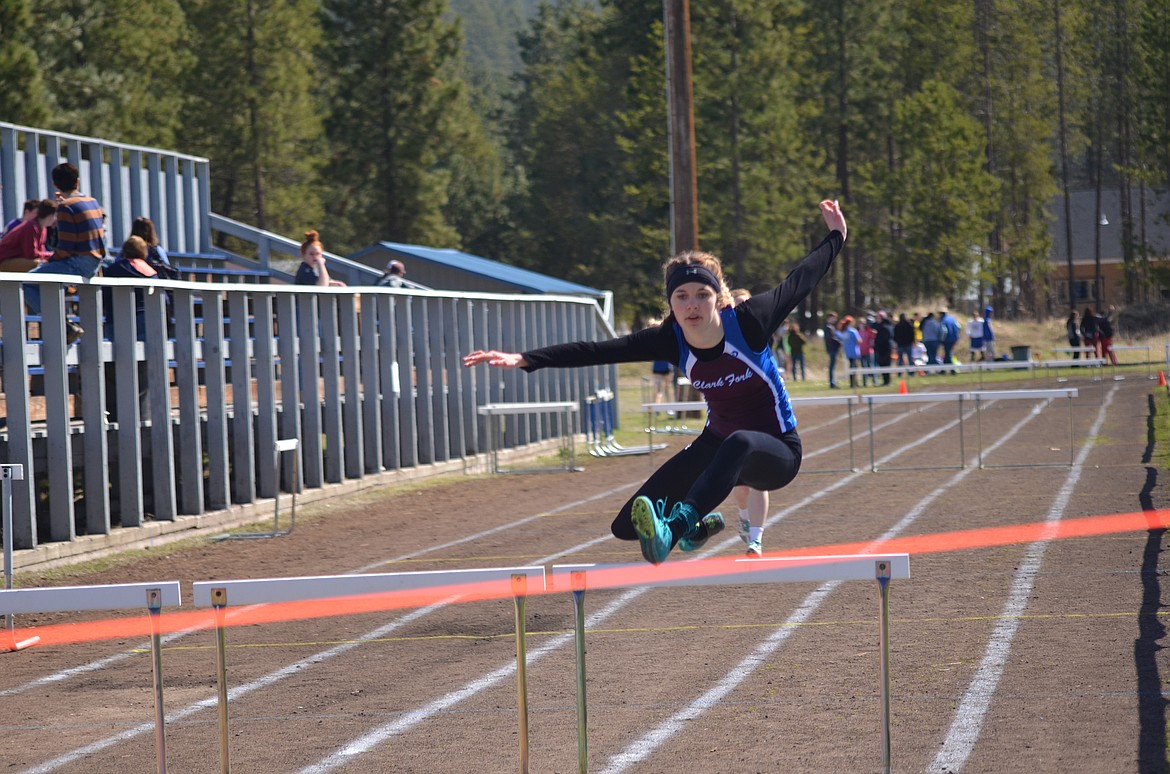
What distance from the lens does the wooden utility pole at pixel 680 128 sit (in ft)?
94.2

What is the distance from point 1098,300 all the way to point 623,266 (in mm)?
29311

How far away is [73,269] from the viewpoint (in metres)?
14.6

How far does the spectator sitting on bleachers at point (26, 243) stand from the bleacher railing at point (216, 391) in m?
0.57

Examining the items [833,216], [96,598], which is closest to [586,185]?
[833,216]

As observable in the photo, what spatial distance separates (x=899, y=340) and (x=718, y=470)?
42524 millimetres

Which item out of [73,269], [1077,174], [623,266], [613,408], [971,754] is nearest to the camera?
[971,754]

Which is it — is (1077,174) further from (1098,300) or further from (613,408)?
(613,408)

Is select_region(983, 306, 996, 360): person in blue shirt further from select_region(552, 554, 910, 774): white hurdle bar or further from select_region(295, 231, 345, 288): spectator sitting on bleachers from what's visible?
select_region(552, 554, 910, 774): white hurdle bar

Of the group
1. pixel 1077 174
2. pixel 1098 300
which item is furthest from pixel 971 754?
pixel 1077 174

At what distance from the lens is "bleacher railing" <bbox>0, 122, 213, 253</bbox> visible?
19.8 metres

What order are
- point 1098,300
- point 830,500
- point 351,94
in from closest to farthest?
point 830,500 < point 351,94 < point 1098,300

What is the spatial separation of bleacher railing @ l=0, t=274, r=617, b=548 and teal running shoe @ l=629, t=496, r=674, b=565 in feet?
27.0

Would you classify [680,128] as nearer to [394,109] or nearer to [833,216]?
[833,216]

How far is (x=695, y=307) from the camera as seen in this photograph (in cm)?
712
